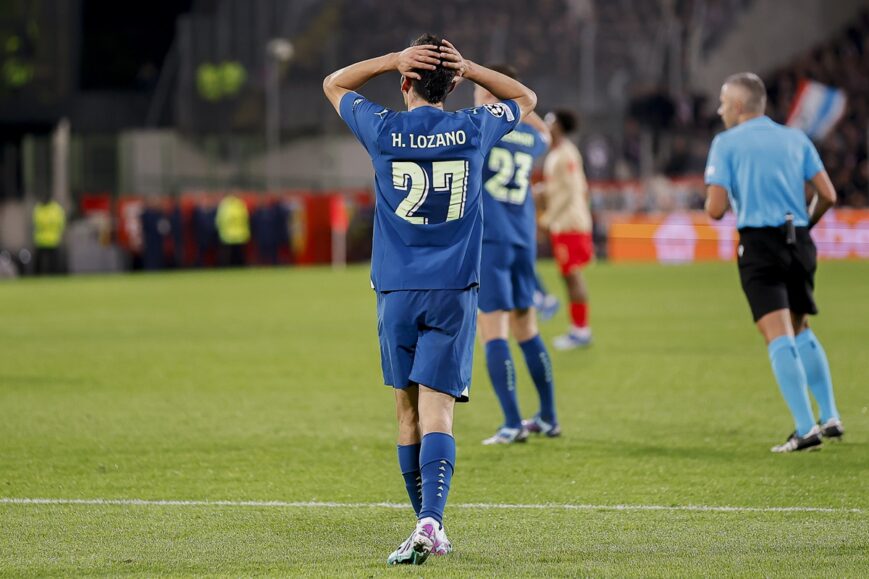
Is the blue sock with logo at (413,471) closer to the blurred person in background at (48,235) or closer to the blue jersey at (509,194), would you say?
the blue jersey at (509,194)

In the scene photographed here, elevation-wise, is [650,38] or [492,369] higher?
[650,38]

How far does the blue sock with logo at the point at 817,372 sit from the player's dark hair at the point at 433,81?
3642 mm

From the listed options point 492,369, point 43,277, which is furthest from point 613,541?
point 43,277

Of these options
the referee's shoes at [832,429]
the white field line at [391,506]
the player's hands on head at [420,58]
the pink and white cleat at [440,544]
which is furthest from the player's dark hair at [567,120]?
the pink and white cleat at [440,544]

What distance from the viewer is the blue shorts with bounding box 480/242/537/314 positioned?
8430 millimetres

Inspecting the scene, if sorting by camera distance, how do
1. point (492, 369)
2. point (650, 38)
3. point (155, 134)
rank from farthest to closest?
point (650, 38) → point (155, 134) → point (492, 369)

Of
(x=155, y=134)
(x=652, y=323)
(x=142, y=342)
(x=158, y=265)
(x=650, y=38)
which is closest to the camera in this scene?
(x=142, y=342)

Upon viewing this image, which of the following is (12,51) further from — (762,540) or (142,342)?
(762,540)

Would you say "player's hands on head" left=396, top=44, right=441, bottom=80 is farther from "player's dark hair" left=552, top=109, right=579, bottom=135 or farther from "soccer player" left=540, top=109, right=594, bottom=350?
"soccer player" left=540, top=109, right=594, bottom=350

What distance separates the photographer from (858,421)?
921 centimetres

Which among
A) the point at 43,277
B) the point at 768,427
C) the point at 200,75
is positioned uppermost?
the point at 200,75

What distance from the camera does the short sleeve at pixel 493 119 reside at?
555 centimetres

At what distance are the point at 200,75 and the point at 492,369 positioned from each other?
103ft

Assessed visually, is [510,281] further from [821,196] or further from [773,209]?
[821,196]
